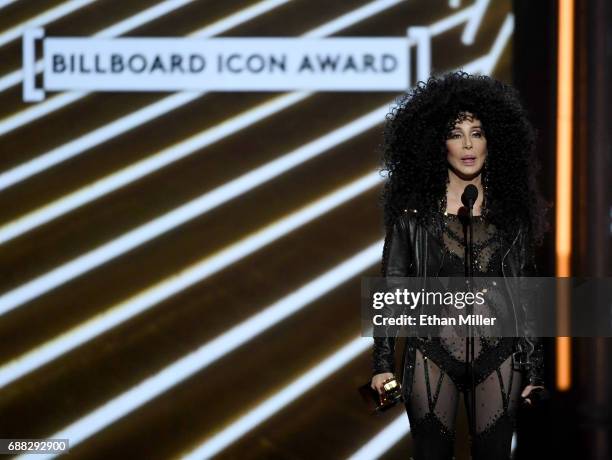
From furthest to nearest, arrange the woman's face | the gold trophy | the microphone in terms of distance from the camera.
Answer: the woman's face
the gold trophy
the microphone

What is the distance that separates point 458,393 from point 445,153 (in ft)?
2.18

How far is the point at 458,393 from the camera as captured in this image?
7.81ft

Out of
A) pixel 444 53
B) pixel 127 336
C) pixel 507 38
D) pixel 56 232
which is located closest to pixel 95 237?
pixel 56 232

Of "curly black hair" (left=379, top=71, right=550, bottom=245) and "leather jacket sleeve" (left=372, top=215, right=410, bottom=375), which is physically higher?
"curly black hair" (left=379, top=71, right=550, bottom=245)

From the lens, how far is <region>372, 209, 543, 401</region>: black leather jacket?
2.39 metres

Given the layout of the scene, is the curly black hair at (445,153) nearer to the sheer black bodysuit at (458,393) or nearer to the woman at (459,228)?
the woman at (459,228)

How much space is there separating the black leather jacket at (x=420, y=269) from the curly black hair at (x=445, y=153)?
1.8 inches

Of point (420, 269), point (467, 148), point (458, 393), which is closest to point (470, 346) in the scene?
point (458, 393)

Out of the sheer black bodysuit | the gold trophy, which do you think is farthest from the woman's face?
the gold trophy

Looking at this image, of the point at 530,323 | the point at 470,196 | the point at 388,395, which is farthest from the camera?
the point at 530,323

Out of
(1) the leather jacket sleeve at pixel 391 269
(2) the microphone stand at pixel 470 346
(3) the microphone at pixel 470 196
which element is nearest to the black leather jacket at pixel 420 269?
(1) the leather jacket sleeve at pixel 391 269

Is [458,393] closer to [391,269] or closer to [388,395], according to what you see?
[388,395]

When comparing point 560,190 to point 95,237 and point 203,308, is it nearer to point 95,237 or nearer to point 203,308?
point 203,308

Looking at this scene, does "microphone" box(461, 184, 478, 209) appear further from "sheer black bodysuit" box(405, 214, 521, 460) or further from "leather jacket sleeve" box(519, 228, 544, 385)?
"leather jacket sleeve" box(519, 228, 544, 385)
